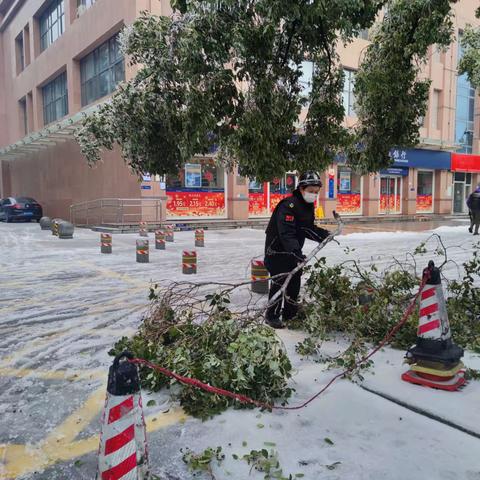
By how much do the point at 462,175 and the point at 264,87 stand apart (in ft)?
109

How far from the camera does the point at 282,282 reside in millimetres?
5480

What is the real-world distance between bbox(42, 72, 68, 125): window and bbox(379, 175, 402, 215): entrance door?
20338 mm

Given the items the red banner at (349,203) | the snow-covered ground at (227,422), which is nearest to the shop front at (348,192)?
the red banner at (349,203)

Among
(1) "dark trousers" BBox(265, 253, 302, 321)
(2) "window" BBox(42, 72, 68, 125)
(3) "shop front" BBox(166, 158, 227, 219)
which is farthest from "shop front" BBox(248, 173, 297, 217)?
(1) "dark trousers" BBox(265, 253, 302, 321)

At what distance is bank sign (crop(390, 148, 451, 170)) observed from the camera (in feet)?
95.0

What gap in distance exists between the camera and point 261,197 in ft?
82.5

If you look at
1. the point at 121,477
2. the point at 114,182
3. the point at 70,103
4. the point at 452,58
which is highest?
the point at 452,58

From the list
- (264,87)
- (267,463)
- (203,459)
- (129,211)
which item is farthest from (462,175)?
(203,459)

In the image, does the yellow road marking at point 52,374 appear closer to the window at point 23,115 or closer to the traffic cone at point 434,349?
the traffic cone at point 434,349

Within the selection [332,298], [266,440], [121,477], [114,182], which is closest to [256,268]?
[332,298]

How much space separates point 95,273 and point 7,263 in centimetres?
284

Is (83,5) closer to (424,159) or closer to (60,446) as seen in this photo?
(424,159)

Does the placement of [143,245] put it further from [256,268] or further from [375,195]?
[375,195]

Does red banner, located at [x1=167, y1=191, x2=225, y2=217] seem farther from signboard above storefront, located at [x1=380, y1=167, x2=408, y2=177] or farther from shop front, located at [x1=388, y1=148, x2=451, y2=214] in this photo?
shop front, located at [x1=388, y1=148, x2=451, y2=214]
